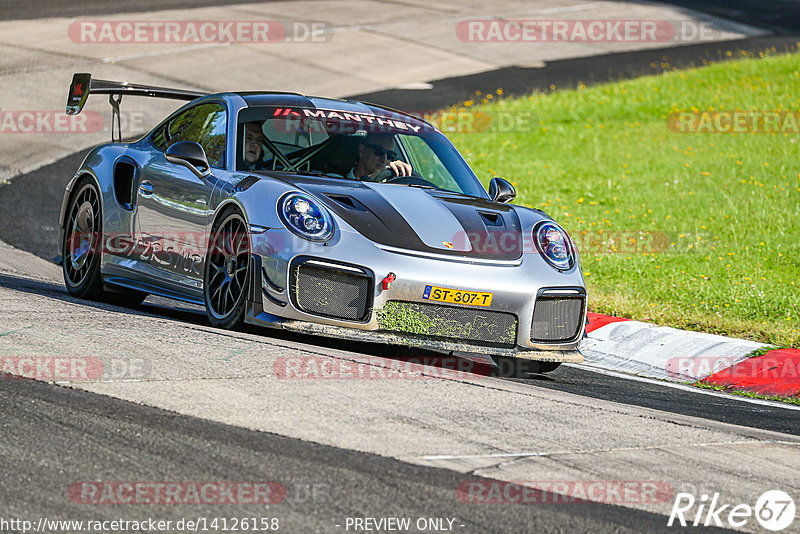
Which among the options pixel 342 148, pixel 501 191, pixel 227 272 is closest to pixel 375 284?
pixel 227 272

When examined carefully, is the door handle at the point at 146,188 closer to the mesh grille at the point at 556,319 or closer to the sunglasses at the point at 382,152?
the sunglasses at the point at 382,152

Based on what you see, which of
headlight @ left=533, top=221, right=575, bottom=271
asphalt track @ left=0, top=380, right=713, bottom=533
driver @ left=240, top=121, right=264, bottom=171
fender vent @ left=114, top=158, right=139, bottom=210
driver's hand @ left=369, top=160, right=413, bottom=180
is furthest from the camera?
fender vent @ left=114, top=158, right=139, bottom=210

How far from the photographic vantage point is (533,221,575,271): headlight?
6484mm

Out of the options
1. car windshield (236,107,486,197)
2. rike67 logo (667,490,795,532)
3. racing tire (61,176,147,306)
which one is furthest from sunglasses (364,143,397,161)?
rike67 logo (667,490,795,532)

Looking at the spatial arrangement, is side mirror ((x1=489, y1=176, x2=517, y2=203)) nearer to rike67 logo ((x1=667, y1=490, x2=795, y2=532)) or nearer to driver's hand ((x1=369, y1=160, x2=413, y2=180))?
driver's hand ((x1=369, y1=160, x2=413, y2=180))

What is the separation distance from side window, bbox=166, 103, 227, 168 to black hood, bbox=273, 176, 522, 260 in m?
0.71

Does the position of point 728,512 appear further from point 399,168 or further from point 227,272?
point 399,168

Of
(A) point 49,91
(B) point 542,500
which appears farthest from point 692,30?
(B) point 542,500

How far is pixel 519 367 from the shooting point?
22.6 ft

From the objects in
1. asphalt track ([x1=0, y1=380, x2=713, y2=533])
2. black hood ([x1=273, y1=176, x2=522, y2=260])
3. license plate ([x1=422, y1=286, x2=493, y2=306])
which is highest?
black hood ([x1=273, y1=176, x2=522, y2=260])

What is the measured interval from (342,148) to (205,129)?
922 millimetres

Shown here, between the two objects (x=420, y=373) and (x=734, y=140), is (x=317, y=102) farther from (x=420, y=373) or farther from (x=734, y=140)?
(x=734, y=140)

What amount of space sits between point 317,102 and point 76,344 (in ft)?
8.94

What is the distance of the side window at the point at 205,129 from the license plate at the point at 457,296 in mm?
1687
